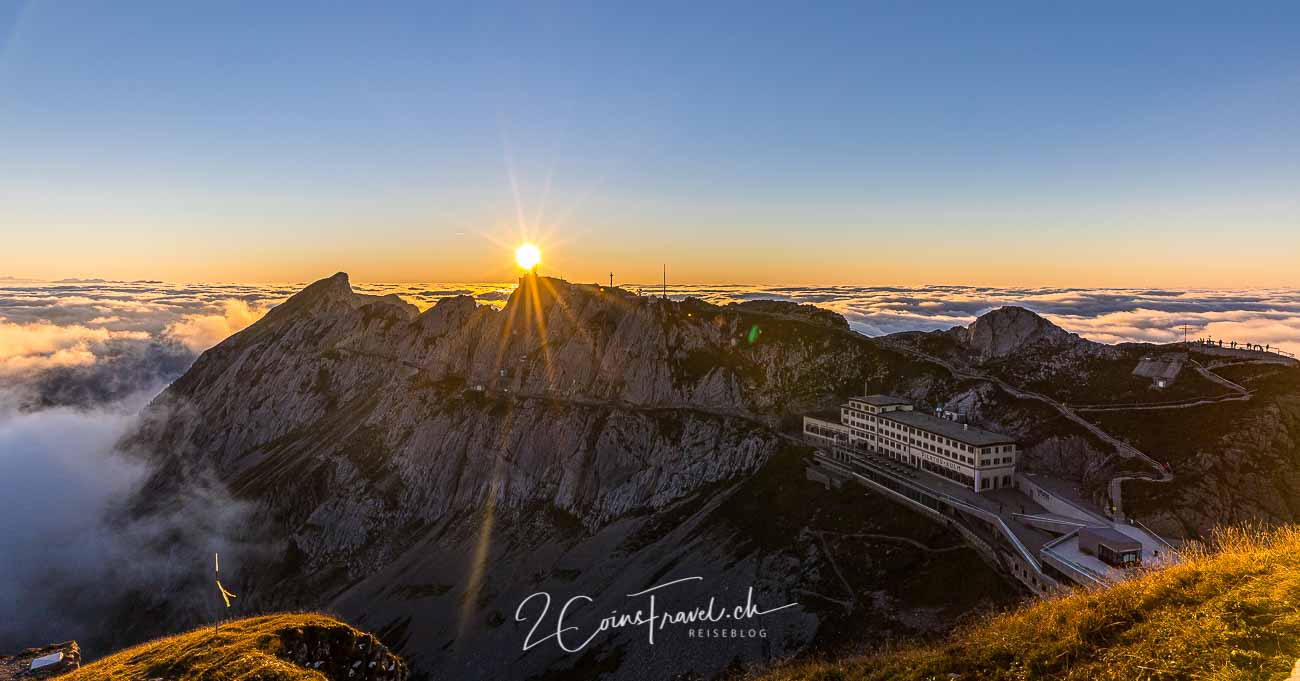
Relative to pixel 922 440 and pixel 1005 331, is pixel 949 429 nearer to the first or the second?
pixel 922 440

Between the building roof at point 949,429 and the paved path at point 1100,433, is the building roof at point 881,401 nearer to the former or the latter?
the building roof at point 949,429

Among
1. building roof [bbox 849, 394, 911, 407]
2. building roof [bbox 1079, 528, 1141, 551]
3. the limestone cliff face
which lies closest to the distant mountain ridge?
the limestone cliff face

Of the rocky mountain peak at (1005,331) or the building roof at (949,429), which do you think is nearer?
the building roof at (949,429)

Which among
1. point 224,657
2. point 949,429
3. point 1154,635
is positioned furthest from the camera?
point 949,429

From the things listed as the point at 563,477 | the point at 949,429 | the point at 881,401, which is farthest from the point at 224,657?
the point at 563,477

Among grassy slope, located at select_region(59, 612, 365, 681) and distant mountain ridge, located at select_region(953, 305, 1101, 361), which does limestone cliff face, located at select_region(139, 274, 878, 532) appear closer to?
distant mountain ridge, located at select_region(953, 305, 1101, 361)

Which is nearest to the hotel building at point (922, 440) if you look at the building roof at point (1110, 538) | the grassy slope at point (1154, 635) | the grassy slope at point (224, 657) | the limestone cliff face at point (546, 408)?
the limestone cliff face at point (546, 408)
